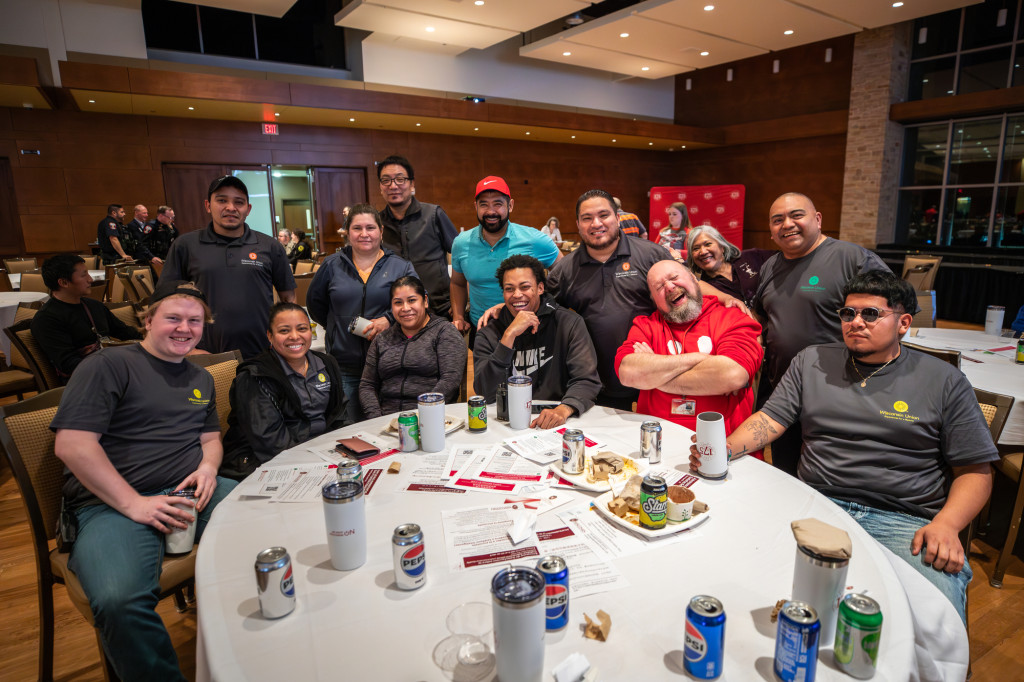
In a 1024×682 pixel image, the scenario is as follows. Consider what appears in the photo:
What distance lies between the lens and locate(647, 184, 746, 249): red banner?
45.1 ft

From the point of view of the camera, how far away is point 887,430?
1884mm

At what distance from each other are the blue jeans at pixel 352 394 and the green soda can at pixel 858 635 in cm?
246

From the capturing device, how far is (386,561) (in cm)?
132

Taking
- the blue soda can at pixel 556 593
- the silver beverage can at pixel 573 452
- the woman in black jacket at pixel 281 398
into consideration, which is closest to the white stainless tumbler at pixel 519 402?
the silver beverage can at pixel 573 452

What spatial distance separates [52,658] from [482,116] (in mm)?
10383

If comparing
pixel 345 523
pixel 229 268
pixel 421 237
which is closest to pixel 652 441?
pixel 345 523

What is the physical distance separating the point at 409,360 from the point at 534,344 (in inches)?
24.8

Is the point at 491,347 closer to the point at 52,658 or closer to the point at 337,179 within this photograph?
the point at 52,658

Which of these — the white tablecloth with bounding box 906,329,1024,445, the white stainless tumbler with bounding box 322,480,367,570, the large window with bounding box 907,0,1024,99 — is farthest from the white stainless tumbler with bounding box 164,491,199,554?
the large window with bounding box 907,0,1024,99

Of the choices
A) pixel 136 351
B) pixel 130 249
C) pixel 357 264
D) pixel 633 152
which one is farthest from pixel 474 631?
pixel 633 152

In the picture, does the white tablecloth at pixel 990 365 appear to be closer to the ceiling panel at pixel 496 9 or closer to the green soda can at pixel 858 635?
the green soda can at pixel 858 635

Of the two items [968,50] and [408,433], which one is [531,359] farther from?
[968,50]

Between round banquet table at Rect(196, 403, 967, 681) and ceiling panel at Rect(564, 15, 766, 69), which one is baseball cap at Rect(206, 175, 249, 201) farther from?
ceiling panel at Rect(564, 15, 766, 69)

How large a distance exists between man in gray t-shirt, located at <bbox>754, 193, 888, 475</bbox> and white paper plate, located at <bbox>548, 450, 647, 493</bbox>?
149cm
